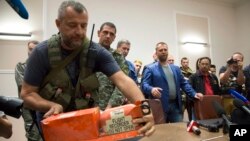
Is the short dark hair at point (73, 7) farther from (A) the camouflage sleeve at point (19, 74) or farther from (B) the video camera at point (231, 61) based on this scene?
(B) the video camera at point (231, 61)

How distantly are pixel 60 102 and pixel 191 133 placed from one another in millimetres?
822

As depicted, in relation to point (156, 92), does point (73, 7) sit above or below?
above

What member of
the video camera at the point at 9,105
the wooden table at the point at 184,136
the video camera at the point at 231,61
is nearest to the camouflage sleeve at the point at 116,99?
the wooden table at the point at 184,136

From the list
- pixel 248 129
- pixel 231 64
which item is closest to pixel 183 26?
pixel 231 64

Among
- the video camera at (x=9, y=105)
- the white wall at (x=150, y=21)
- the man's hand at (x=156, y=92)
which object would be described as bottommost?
the man's hand at (x=156, y=92)

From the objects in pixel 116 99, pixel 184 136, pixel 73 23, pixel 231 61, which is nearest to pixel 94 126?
pixel 73 23

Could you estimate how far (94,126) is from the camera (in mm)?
964

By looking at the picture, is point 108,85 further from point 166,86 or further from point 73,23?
point 166,86

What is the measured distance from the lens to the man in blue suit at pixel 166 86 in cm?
311

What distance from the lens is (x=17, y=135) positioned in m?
4.05

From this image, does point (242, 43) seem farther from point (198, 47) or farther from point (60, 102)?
point (60, 102)

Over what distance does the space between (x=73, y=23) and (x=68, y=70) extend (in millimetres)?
257

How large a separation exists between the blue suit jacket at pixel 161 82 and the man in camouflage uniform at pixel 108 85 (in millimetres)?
993

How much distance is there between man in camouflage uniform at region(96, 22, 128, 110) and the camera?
2.09 meters
